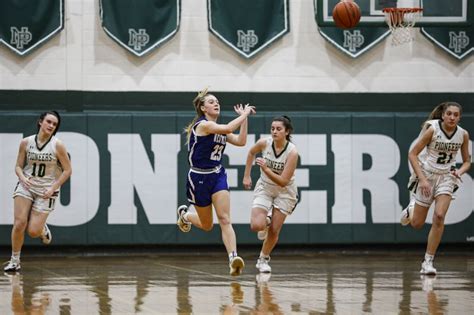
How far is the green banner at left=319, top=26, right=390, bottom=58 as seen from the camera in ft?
52.7

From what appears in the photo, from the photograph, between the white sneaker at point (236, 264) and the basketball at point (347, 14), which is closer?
the white sneaker at point (236, 264)

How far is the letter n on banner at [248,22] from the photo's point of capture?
1584 centimetres

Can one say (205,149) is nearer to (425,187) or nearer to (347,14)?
(425,187)

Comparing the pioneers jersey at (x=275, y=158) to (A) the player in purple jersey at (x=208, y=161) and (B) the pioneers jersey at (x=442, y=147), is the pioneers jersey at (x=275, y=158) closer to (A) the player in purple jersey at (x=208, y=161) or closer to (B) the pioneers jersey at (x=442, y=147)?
(A) the player in purple jersey at (x=208, y=161)

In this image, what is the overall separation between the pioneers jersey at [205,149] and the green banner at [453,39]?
284 inches

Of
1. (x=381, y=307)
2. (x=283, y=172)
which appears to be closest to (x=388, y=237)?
(x=283, y=172)

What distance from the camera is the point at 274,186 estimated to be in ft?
37.9

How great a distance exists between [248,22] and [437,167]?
5.52 m

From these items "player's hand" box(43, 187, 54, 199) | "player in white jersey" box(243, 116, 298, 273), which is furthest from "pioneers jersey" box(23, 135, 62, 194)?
"player in white jersey" box(243, 116, 298, 273)

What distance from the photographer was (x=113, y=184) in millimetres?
15453

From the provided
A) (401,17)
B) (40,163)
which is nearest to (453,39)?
(401,17)

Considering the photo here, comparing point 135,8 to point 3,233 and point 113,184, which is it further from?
point 3,233

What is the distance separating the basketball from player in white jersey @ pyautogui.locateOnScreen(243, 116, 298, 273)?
2.43 meters

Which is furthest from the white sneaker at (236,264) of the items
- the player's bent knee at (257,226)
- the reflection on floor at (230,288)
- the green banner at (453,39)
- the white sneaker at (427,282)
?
the green banner at (453,39)
